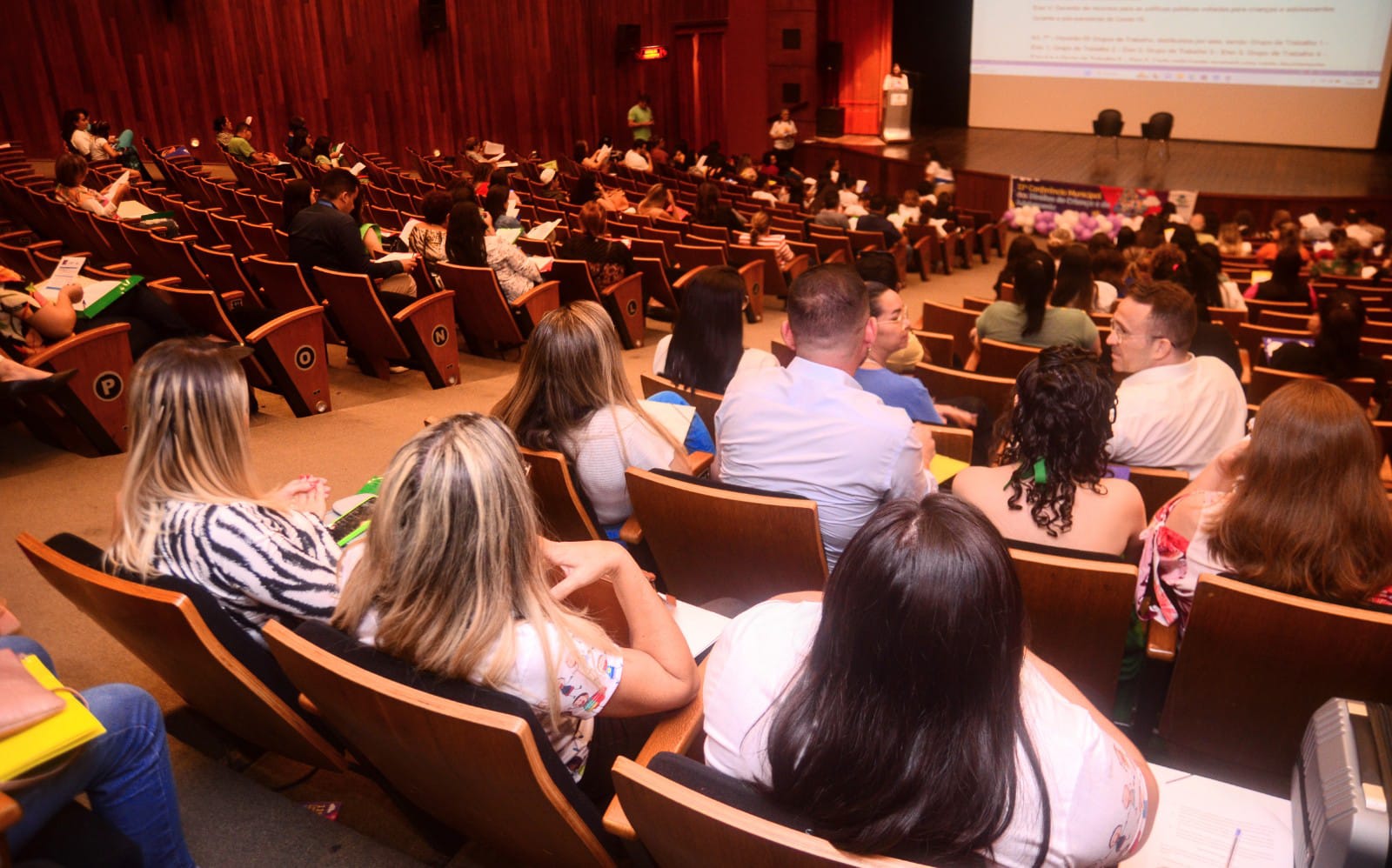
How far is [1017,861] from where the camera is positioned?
1.09 meters

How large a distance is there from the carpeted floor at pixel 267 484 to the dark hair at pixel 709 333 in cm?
136

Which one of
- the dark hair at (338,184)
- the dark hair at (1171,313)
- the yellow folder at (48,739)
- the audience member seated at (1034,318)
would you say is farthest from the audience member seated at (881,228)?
the yellow folder at (48,739)

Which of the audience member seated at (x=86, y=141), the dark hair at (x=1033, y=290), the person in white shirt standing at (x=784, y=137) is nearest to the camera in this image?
the dark hair at (x=1033, y=290)

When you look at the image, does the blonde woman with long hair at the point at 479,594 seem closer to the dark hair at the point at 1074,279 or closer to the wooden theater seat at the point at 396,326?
the wooden theater seat at the point at 396,326

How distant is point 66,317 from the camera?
370cm

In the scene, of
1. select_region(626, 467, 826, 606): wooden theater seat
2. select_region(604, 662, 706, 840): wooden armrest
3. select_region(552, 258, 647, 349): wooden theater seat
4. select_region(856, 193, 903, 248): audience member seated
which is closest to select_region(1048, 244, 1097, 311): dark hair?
select_region(552, 258, 647, 349): wooden theater seat

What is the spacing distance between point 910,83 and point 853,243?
9836 mm

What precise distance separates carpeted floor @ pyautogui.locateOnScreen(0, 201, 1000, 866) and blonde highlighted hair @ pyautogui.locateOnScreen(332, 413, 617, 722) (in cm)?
62

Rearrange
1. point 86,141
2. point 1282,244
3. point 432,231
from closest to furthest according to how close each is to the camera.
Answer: point 432,231, point 1282,244, point 86,141

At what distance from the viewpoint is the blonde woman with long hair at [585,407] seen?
2376mm

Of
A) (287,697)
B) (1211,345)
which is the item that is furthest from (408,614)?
(1211,345)

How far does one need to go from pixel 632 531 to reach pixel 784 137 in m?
14.6

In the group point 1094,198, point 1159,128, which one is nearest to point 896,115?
point 1159,128

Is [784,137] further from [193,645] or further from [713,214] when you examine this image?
[193,645]
